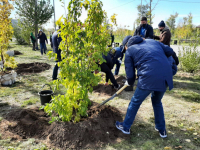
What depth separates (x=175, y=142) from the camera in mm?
2887

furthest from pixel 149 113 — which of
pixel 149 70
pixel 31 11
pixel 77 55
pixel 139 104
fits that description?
pixel 31 11

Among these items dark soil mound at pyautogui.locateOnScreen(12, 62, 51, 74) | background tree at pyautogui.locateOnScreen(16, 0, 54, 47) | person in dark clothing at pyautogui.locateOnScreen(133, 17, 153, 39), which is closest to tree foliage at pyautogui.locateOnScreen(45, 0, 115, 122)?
person in dark clothing at pyautogui.locateOnScreen(133, 17, 153, 39)

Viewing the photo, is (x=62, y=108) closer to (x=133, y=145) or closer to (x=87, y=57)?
(x=87, y=57)

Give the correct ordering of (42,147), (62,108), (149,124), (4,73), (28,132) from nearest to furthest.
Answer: (42,147) < (62,108) < (28,132) < (149,124) < (4,73)

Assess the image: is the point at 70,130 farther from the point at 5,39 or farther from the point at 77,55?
the point at 5,39

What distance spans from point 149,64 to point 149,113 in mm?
1804

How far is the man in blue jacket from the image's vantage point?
2.56m

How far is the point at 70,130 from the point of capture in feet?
9.42

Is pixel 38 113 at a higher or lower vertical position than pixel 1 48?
lower

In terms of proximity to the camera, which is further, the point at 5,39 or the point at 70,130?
the point at 5,39

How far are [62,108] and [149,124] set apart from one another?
1887 millimetres

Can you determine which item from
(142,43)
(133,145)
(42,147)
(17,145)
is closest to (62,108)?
(42,147)

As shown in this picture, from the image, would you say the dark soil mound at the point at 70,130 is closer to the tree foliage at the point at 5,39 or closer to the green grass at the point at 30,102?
the green grass at the point at 30,102

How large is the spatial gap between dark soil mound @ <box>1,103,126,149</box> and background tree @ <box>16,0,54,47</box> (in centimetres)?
1564
